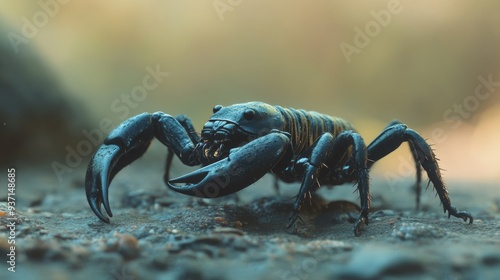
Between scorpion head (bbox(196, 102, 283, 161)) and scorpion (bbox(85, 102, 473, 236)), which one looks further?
scorpion head (bbox(196, 102, 283, 161))

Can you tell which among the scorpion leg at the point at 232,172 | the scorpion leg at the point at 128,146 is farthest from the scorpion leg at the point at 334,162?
the scorpion leg at the point at 128,146

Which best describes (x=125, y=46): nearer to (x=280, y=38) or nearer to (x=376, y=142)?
(x=280, y=38)

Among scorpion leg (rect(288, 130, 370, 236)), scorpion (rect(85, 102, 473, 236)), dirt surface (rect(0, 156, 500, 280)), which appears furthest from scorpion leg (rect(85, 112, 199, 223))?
scorpion leg (rect(288, 130, 370, 236))

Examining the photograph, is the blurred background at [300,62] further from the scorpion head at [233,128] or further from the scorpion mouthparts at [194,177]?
the scorpion mouthparts at [194,177]

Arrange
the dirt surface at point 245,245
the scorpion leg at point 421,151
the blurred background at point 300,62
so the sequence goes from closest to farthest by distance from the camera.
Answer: the dirt surface at point 245,245
the scorpion leg at point 421,151
the blurred background at point 300,62

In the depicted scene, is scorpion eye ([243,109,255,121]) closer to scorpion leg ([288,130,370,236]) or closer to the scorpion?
the scorpion

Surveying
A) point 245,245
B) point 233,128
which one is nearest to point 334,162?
point 233,128
